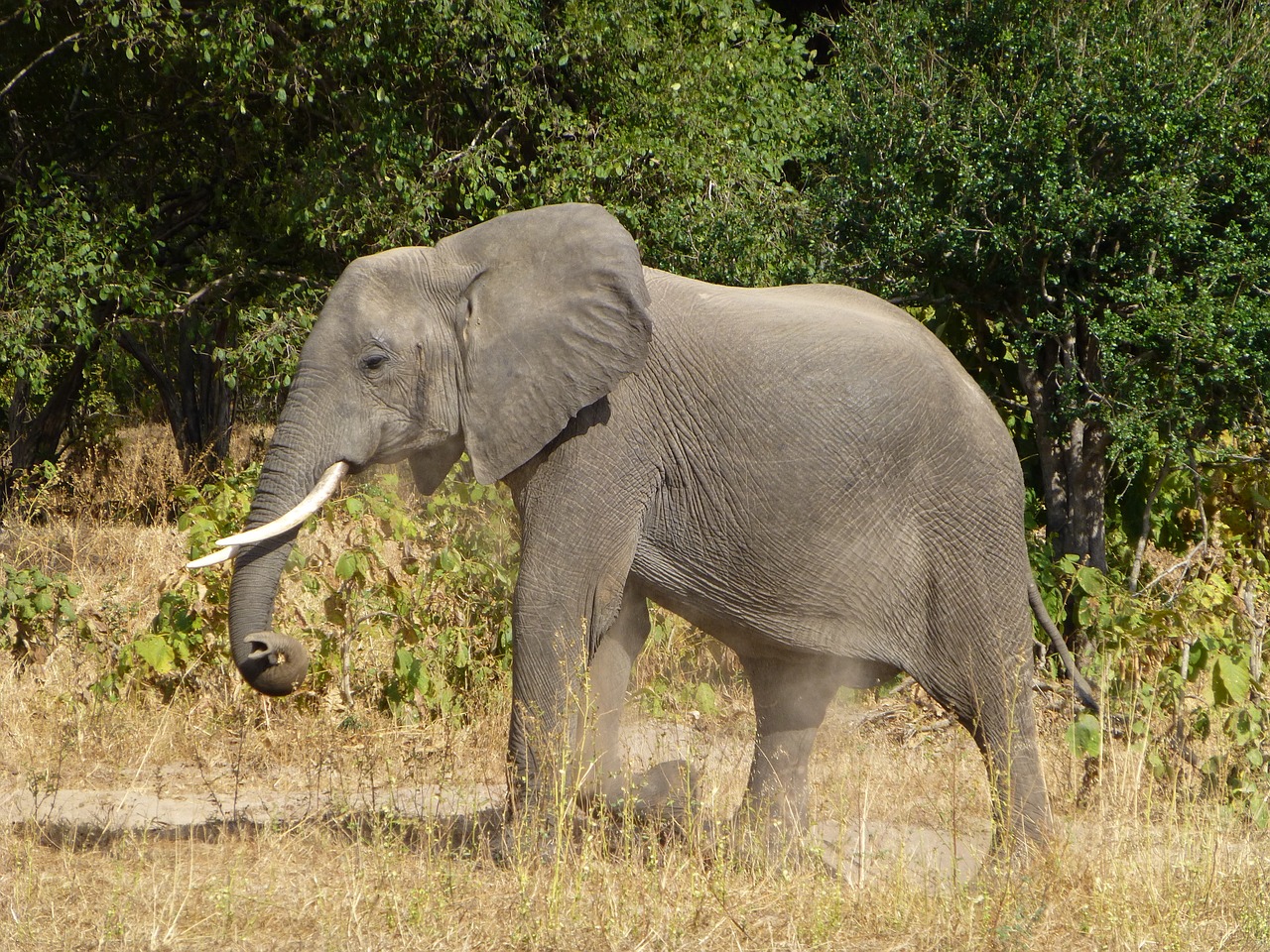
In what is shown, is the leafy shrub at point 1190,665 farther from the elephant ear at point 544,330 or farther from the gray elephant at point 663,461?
the elephant ear at point 544,330

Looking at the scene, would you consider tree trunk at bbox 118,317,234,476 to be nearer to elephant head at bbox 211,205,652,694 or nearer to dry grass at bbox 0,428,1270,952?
dry grass at bbox 0,428,1270,952

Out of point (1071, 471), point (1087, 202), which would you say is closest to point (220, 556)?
point (1087, 202)

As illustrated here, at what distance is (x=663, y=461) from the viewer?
17.0 ft

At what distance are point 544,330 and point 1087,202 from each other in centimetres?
362

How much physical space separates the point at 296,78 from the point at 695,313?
577 cm

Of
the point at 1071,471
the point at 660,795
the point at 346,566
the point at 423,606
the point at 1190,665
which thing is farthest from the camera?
the point at 1071,471

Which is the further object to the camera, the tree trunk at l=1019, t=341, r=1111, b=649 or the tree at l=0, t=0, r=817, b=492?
the tree at l=0, t=0, r=817, b=492

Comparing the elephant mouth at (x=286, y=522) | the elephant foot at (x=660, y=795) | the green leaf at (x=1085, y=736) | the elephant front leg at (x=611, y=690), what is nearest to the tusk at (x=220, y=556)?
the elephant mouth at (x=286, y=522)

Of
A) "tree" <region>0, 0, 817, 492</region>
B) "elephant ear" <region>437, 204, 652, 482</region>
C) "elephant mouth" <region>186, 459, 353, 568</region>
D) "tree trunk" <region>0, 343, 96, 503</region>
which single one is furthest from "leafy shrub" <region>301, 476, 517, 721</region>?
"tree trunk" <region>0, 343, 96, 503</region>

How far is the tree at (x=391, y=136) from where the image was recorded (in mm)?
9625

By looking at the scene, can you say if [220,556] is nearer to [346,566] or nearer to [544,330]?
[544,330]

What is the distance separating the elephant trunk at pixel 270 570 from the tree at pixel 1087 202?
3.94 m

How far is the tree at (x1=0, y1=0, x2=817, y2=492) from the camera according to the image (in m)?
9.62

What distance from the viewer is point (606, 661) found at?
569 centimetres
